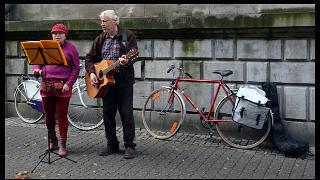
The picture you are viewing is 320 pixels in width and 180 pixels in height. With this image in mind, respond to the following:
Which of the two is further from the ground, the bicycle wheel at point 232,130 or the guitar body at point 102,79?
the guitar body at point 102,79

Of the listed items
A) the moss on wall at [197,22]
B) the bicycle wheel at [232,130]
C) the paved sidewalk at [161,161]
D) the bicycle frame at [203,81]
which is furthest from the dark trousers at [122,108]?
Answer: the moss on wall at [197,22]

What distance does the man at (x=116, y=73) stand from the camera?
265 inches

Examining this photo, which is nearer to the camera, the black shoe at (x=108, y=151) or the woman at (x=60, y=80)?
the woman at (x=60, y=80)

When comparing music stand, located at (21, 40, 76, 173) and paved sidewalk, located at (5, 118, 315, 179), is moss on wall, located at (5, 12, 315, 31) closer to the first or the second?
paved sidewalk, located at (5, 118, 315, 179)

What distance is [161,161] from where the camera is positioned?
22.2ft

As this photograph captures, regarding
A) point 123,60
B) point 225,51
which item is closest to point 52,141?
point 123,60

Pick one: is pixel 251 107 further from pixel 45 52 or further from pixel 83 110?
pixel 83 110

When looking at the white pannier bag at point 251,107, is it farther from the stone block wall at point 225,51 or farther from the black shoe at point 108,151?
the black shoe at point 108,151

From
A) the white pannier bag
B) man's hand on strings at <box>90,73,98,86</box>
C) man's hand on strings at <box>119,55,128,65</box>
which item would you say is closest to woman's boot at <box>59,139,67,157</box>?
man's hand on strings at <box>90,73,98,86</box>

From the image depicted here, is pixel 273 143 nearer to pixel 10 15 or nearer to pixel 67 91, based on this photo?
pixel 67 91

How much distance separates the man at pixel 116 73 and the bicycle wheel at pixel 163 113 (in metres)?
1.38

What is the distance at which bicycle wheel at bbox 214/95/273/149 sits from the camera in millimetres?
7730

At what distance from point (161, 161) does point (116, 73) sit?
1.45 metres

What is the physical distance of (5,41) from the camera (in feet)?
34.4
